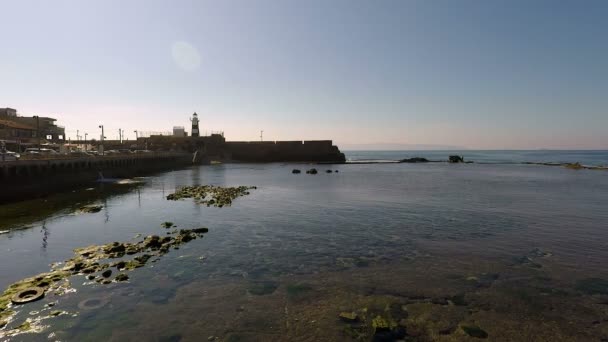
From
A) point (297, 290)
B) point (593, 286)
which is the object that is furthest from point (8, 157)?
point (593, 286)

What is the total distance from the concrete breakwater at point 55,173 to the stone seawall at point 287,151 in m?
53.1

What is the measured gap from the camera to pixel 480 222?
22250 millimetres

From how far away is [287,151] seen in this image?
122m

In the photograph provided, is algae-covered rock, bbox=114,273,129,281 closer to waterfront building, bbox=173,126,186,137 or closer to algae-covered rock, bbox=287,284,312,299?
algae-covered rock, bbox=287,284,312,299

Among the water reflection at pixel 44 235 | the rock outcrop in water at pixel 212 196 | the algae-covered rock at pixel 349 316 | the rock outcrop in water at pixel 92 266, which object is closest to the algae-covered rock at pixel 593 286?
the algae-covered rock at pixel 349 316

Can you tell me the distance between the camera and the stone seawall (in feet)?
394

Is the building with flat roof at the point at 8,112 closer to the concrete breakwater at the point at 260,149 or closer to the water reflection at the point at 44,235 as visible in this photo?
the concrete breakwater at the point at 260,149

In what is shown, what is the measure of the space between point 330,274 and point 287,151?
110382 millimetres

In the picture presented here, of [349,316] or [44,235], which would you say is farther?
[44,235]

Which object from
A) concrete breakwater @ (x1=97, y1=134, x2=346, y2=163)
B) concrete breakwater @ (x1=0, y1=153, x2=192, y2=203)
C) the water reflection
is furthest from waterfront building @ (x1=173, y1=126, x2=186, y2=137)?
the water reflection

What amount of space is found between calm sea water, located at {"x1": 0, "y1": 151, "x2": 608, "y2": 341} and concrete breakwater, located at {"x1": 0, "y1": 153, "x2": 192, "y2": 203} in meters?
6.67

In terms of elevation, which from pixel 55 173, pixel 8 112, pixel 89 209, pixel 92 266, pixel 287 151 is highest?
pixel 8 112

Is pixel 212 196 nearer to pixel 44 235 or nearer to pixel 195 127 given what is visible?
pixel 44 235

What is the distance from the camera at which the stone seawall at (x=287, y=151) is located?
12004cm
